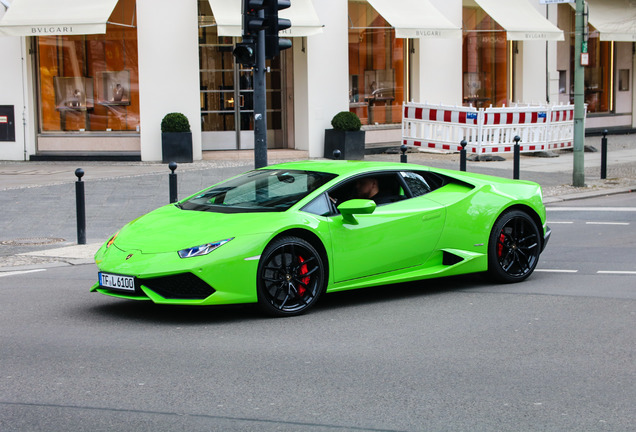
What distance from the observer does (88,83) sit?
22297 millimetres

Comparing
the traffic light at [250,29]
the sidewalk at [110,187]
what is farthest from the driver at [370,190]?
the traffic light at [250,29]

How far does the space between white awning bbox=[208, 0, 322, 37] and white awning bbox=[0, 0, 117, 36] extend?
2.34 meters

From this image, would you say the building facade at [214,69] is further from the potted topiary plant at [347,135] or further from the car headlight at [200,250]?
the car headlight at [200,250]

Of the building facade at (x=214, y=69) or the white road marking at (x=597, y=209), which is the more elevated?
the building facade at (x=214, y=69)

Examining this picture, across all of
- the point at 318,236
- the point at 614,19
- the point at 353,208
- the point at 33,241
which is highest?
the point at 614,19

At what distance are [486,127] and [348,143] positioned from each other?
10.6 ft

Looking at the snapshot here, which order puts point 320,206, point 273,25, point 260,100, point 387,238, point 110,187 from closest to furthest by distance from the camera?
point 320,206, point 387,238, point 273,25, point 260,100, point 110,187

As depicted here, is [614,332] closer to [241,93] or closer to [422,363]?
A: [422,363]

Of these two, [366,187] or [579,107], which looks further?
[579,107]

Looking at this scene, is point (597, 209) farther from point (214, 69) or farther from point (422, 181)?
point (214, 69)

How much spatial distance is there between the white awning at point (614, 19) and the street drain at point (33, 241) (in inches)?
809

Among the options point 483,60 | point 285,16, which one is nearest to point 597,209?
point 285,16

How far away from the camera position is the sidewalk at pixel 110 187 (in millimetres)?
11891

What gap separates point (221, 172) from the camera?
19328 millimetres
